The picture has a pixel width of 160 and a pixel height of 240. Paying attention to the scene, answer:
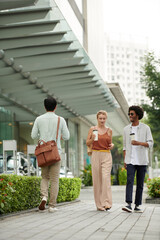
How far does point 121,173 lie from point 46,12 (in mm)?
16183

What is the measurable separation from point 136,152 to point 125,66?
182551 millimetres

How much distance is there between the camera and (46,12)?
1223 cm

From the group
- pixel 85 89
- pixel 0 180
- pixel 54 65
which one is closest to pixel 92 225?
pixel 0 180

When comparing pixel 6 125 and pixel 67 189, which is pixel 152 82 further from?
pixel 67 189

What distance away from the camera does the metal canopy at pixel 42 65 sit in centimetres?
1274

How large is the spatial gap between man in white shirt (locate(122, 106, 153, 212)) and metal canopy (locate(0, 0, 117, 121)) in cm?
460

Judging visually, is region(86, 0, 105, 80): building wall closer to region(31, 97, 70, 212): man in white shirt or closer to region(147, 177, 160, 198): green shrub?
region(147, 177, 160, 198): green shrub

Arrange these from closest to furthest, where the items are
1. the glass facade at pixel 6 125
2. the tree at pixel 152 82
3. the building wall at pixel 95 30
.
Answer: the glass facade at pixel 6 125, the tree at pixel 152 82, the building wall at pixel 95 30

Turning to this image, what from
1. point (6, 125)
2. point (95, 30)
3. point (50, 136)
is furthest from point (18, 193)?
point (95, 30)

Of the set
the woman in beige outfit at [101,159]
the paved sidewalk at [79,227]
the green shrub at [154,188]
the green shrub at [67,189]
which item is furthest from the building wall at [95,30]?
the paved sidewalk at [79,227]

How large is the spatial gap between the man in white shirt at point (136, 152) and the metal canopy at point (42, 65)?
460 cm

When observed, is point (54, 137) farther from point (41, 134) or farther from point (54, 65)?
point (54, 65)

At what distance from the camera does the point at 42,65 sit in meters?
16.6

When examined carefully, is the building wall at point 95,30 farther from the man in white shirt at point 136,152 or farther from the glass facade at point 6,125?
the man in white shirt at point 136,152
